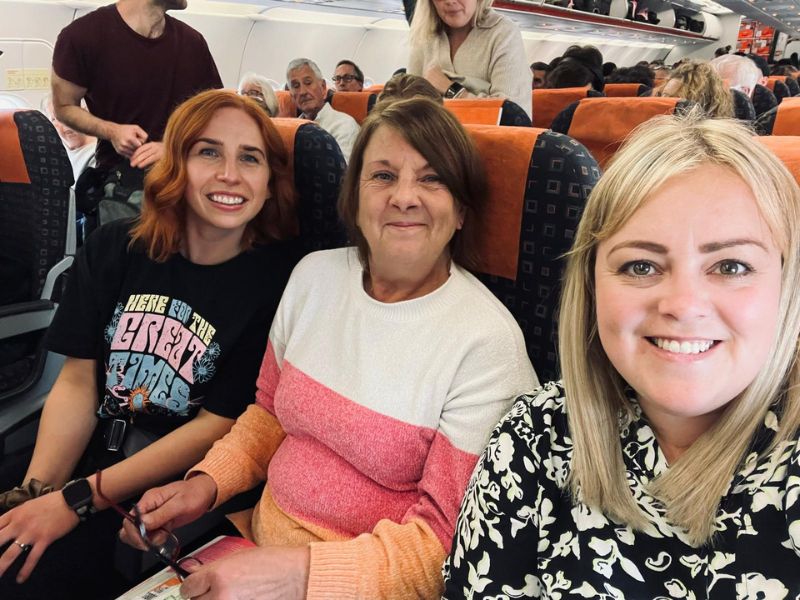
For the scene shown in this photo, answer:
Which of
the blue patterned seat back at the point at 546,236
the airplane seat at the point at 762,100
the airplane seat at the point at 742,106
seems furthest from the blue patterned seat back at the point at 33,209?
the airplane seat at the point at 762,100

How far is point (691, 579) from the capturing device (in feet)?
2.52

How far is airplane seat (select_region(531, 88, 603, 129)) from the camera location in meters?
3.81

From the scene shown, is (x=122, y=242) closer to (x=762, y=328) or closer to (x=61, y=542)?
(x=61, y=542)

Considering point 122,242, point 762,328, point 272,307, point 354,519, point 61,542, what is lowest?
point 61,542

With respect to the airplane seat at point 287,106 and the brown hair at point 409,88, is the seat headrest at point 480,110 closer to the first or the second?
the brown hair at point 409,88

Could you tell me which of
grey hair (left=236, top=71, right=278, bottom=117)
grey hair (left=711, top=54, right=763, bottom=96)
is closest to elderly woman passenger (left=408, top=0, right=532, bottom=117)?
grey hair (left=236, top=71, right=278, bottom=117)

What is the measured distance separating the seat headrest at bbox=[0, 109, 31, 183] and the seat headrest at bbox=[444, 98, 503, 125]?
1.47m

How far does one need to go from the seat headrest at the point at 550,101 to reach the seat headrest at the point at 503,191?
2.82m

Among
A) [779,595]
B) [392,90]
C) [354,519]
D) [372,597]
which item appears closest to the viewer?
[779,595]

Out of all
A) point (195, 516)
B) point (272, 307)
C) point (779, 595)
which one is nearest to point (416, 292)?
point (272, 307)

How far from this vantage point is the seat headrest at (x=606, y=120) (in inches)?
88.0

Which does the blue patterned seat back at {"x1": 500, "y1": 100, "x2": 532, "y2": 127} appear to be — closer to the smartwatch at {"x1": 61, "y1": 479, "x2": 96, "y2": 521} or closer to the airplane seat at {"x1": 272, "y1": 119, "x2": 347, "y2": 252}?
the airplane seat at {"x1": 272, "y1": 119, "x2": 347, "y2": 252}

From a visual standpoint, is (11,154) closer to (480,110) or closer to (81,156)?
(480,110)

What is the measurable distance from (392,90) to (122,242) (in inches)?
35.9
